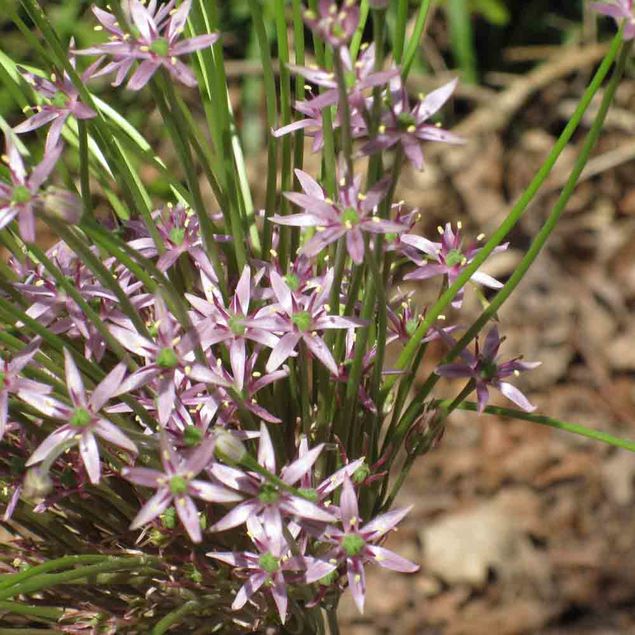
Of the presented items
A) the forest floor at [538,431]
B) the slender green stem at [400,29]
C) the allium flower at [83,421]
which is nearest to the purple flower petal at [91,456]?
the allium flower at [83,421]

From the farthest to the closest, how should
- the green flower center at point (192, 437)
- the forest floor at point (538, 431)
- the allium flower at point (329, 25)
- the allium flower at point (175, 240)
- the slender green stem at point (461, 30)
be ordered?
the slender green stem at point (461, 30), the forest floor at point (538, 431), the allium flower at point (175, 240), the green flower center at point (192, 437), the allium flower at point (329, 25)

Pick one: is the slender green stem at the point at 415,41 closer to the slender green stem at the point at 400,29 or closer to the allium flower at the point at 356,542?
the slender green stem at the point at 400,29

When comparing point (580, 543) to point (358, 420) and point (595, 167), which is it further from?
point (358, 420)

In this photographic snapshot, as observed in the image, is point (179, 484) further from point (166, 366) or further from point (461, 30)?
point (461, 30)

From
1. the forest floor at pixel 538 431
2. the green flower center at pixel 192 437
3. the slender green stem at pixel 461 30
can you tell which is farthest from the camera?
the slender green stem at pixel 461 30

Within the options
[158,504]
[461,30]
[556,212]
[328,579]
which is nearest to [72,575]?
[158,504]

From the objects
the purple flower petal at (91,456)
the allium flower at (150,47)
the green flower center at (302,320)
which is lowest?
the purple flower petal at (91,456)
